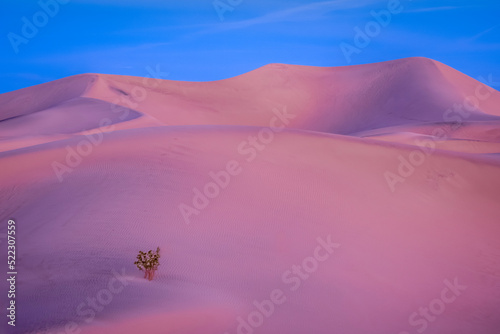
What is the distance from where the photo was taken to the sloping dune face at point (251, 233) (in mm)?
5621

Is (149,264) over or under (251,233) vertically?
under

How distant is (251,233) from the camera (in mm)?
7715

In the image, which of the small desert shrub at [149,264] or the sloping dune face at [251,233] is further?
the small desert shrub at [149,264]

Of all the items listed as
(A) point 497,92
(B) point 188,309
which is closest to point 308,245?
(B) point 188,309

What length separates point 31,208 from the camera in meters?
8.20

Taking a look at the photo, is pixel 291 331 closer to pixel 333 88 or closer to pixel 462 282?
pixel 462 282

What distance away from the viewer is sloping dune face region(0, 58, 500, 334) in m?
5.62

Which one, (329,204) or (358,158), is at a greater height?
(358,158)

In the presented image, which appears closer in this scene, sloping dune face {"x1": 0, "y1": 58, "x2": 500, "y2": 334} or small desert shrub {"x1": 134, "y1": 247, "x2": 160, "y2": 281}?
sloping dune face {"x1": 0, "y1": 58, "x2": 500, "y2": 334}

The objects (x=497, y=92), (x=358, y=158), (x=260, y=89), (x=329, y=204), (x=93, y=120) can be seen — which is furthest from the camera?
(x=497, y=92)

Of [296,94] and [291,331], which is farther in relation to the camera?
[296,94]

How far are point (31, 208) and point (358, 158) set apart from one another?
6.69 meters

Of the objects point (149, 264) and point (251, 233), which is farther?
point (251, 233)

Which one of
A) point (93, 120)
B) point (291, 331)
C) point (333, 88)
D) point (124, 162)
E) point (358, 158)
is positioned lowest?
point (291, 331)
